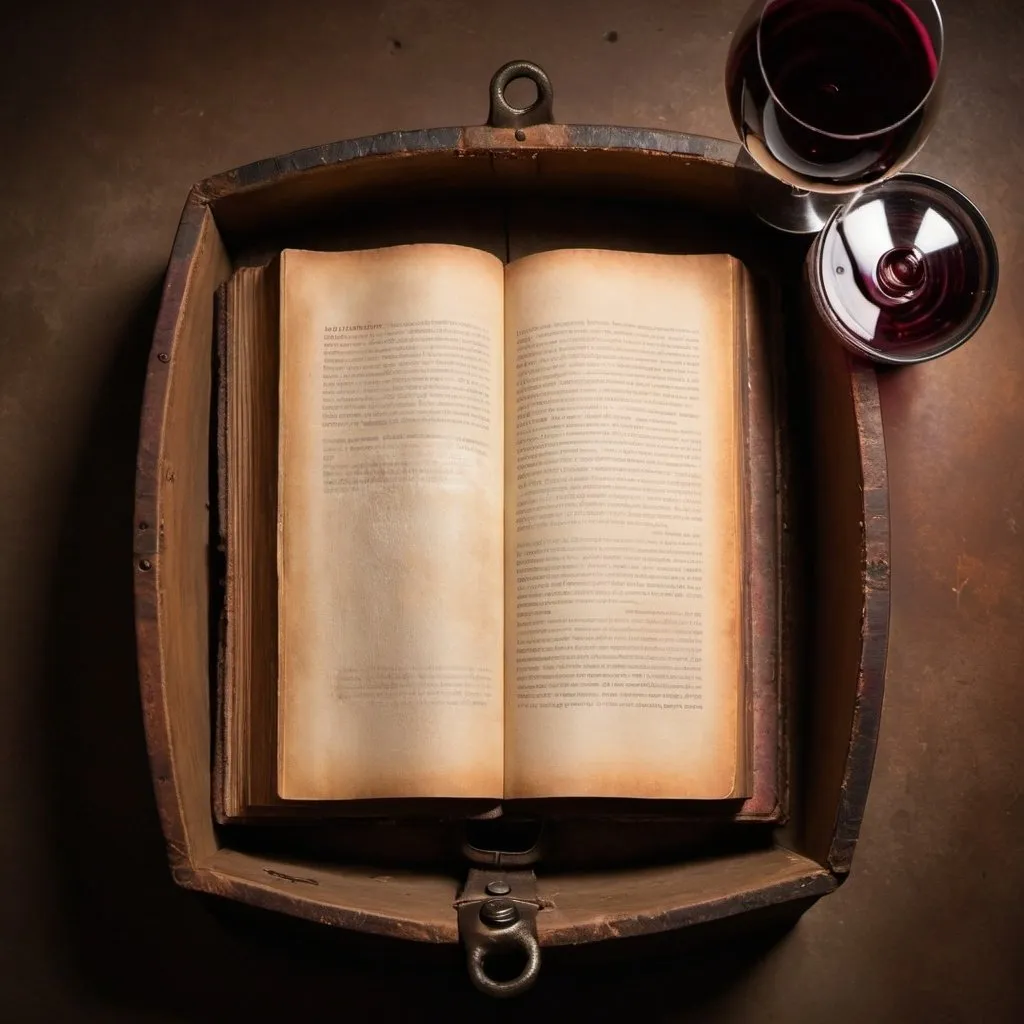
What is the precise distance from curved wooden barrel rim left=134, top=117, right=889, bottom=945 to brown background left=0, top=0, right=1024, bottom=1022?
0.10m

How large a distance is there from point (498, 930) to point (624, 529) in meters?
0.34

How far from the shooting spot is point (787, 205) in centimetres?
100

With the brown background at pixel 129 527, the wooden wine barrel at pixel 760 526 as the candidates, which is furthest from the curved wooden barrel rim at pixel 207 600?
the brown background at pixel 129 527

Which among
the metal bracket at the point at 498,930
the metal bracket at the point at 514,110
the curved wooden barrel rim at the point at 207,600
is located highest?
the metal bracket at the point at 514,110

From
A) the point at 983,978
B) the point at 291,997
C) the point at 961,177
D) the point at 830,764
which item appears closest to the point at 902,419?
the point at 961,177

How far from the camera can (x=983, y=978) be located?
3.51 feet

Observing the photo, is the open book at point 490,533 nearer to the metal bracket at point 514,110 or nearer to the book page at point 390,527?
the book page at point 390,527

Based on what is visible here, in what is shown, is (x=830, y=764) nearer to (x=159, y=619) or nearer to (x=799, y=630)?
(x=799, y=630)

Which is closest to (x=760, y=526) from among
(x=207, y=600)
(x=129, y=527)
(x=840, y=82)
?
(x=840, y=82)

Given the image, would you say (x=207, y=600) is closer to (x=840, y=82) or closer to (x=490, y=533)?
(x=490, y=533)

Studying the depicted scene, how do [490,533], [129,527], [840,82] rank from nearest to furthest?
[840,82], [490,533], [129,527]

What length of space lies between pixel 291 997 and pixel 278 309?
638mm

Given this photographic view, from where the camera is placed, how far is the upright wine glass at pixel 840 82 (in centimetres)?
86

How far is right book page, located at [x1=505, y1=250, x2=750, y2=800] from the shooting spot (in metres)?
0.93
